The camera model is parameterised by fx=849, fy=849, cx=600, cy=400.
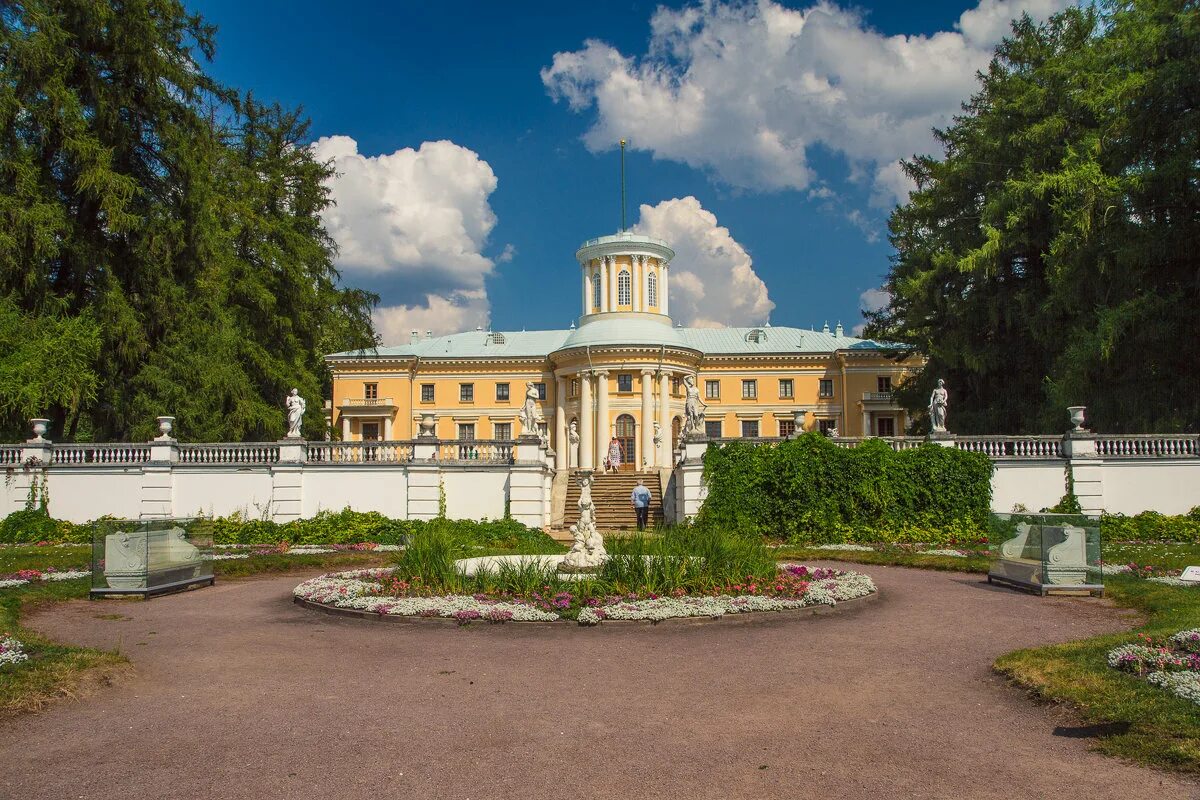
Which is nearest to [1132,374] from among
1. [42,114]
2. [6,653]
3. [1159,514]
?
[1159,514]

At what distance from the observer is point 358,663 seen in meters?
9.47

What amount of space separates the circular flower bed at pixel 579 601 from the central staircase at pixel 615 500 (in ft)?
50.3

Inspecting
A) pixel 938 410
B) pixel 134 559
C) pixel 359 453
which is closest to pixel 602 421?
pixel 359 453

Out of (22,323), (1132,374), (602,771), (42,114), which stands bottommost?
(602,771)

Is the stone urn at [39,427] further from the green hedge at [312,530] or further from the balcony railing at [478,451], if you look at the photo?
the balcony railing at [478,451]

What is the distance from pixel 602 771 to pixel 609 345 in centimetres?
4551

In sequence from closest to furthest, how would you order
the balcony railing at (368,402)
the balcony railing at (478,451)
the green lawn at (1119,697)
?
1. the green lawn at (1119,697)
2. the balcony railing at (478,451)
3. the balcony railing at (368,402)

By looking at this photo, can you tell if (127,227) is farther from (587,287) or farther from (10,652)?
(587,287)

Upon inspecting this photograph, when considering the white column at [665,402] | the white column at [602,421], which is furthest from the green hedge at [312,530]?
the white column at [665,402]

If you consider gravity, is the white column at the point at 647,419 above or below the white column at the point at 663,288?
below

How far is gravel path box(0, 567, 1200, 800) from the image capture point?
18.9ft

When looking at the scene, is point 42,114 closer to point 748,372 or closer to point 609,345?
point 609,345

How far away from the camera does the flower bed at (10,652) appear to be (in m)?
8.48

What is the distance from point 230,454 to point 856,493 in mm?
18651
